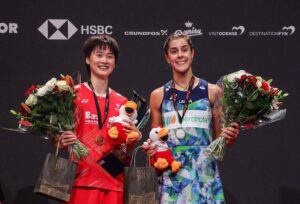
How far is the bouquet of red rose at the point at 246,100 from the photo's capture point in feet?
9.36

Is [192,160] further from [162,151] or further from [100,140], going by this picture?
[100,140]

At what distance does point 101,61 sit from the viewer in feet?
10.4

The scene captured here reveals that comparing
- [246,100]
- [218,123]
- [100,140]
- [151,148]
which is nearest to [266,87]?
[246,100]

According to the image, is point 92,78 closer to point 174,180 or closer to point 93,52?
point 93,52

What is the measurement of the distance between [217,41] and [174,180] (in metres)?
1.53

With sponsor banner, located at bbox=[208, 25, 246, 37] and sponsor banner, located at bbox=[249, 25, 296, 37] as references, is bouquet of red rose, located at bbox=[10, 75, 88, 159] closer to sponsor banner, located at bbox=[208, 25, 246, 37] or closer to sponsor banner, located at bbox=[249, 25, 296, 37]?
sponsor banner, located at bbox=[208, 25, 246, 37]

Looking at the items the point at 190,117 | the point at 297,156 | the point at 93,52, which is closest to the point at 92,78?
the point at 93,52

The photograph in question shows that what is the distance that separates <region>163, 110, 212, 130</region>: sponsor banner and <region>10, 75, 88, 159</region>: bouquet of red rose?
600 mm

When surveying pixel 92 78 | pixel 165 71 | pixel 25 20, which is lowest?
pixel 92 78

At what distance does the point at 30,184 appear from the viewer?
4188 millimetres

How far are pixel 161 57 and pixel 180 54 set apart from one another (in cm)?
103

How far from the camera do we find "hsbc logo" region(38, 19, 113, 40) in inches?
165

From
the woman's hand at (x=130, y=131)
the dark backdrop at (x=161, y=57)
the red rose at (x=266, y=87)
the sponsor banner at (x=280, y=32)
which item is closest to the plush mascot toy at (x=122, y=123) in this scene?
the woman's hand at (x=130, y=131)

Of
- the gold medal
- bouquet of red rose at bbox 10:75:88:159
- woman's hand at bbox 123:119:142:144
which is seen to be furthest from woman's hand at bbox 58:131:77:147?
woman's hand at bbox 123:119:142:144
